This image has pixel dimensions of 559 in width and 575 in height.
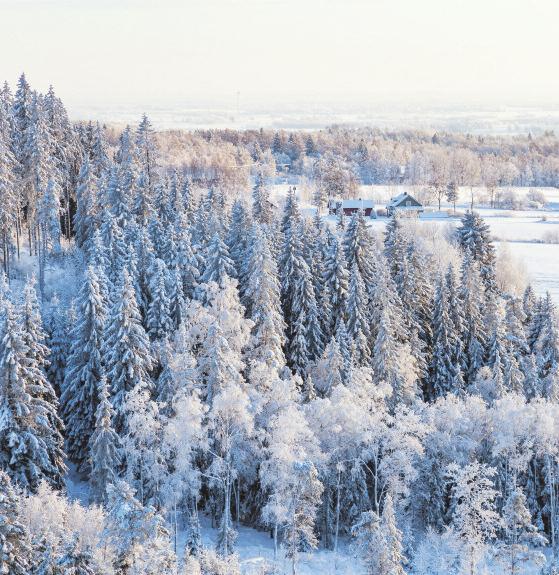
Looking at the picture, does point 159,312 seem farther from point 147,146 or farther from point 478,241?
point 478,241

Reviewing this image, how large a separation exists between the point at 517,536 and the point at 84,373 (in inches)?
1136

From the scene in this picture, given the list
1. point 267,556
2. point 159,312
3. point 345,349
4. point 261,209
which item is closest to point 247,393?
point 267,556

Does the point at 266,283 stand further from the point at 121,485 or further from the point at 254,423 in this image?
the point at 121,485

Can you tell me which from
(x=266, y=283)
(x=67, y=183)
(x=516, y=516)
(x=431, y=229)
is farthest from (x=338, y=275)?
(x=431, y=229)

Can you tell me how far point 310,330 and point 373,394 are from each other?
13.1 m

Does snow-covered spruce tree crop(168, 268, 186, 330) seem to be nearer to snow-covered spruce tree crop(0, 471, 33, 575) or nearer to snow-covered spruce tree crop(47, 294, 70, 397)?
snow-covered spruce tree crop(47, 294, 70, 397)

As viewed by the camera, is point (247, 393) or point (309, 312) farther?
point (309, 312)

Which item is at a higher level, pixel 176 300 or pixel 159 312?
pixel 176 300

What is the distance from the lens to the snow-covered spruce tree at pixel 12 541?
108 feet

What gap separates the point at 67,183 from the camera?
84.9m

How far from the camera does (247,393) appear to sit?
49719mm

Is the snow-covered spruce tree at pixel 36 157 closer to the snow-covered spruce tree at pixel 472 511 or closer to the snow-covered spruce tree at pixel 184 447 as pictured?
the snow-covered spruce tree at pixel 184 447

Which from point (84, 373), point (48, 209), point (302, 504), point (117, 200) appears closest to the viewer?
point (302, 504)

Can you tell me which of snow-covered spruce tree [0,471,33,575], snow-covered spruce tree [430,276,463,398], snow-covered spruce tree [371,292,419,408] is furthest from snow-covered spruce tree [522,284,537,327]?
snow-covered spruce tree [0,471,33,575]
